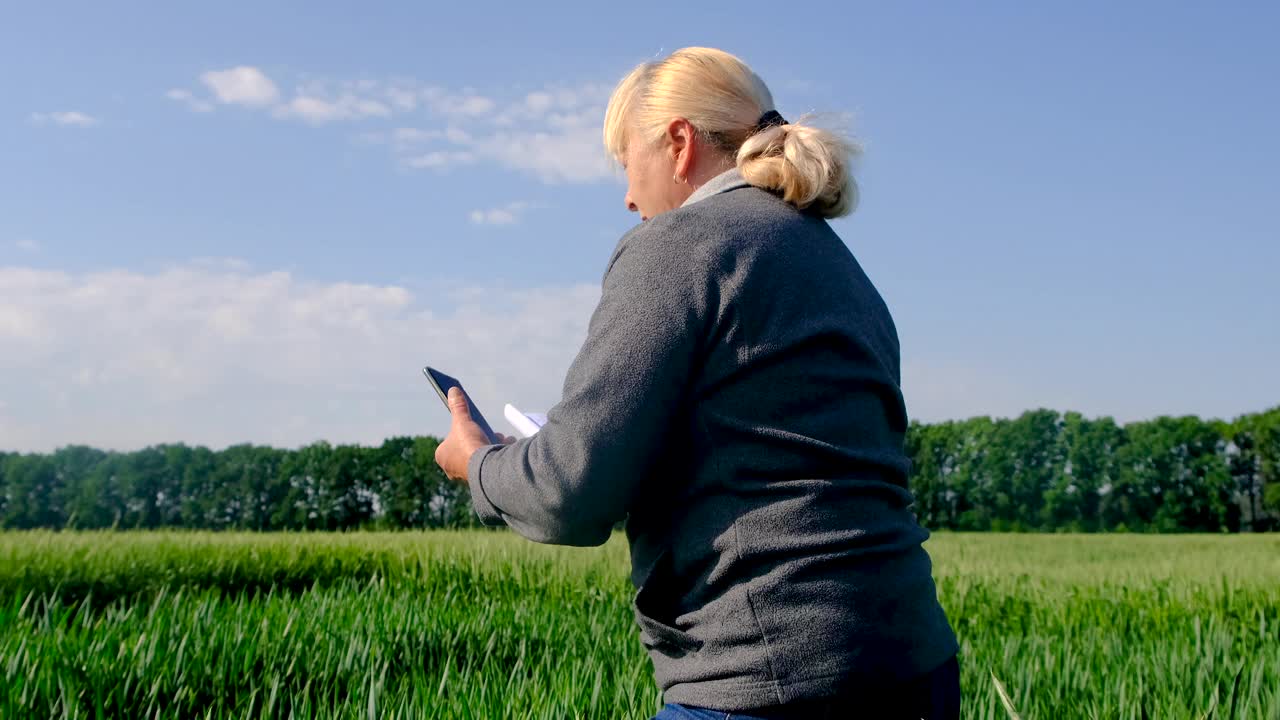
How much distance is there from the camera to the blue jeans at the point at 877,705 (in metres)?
1.34

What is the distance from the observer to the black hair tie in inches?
65.7

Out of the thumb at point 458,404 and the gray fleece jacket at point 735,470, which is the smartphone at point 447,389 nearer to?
the thumb at point 458,404

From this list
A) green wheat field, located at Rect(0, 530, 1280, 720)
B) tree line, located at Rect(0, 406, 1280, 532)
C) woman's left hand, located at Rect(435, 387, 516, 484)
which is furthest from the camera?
tree line, located at Rect(0, 406, 1280, 532)

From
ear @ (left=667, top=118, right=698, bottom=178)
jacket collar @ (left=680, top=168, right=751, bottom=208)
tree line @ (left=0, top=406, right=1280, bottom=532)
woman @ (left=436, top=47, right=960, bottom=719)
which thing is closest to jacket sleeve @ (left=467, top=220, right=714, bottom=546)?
woman @ (left=436, top=47, right=960, bottom=719)

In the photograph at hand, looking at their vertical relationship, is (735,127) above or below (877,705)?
above

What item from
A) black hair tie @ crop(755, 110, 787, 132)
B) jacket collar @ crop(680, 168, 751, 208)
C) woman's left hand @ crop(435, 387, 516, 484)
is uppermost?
black hair tie @ crop(755, 110, 787, 132)

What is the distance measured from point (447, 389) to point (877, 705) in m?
0.91

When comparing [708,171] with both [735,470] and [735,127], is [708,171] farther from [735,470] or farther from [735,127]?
[735,470]

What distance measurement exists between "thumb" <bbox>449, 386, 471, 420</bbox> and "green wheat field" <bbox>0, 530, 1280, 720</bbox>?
3.13 feet

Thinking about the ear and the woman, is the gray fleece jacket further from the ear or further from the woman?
the ear

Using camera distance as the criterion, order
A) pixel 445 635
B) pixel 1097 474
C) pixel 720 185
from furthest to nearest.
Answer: pixel 1097 474 < pixel 445 635 < pixel 720 185

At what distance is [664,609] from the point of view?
4.72 ft

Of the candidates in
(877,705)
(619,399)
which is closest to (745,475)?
(619,399)

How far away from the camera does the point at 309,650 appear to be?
12.3 feet
